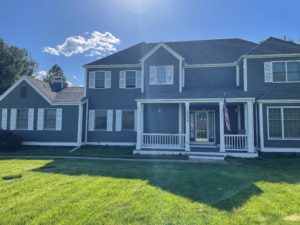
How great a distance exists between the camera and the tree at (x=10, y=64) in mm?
32438

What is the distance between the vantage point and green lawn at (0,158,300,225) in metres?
4.80

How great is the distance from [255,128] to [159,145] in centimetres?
576

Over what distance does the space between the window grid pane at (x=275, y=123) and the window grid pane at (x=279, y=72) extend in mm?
1989

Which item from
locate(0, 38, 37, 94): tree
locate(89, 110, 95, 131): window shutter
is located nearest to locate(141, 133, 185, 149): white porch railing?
locate(89, 110, 95, 131): window shutter

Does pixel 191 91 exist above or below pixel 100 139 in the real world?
above

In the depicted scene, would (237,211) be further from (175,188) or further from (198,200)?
(175,188)

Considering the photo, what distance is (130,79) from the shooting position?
17312 millimetres

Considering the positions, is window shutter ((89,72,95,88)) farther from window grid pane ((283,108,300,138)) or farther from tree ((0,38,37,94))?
tree ((0,38,37,94))

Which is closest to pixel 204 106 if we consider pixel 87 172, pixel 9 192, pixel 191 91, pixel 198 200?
pixel 191 91

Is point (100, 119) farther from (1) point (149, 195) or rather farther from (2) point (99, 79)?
(1) point (149, 195)

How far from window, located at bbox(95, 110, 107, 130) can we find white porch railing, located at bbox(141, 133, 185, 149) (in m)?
3.57

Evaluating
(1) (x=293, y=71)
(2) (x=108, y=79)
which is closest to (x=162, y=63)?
(2) (x=108, y=79)

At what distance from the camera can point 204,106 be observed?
1641 centimetres

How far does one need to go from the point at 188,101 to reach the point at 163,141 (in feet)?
10.1
